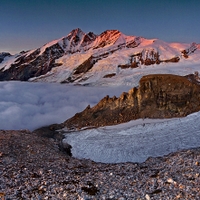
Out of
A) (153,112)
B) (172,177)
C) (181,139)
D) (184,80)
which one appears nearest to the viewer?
(172,177)

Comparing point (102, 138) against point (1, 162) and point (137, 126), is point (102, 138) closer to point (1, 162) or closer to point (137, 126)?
point (137, 126)

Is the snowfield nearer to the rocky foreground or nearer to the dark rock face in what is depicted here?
the dark rock face

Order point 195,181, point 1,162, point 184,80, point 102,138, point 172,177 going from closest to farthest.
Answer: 1. point 195,181
2. point 172,177
3. point 1,162
4. point 102,138
5. point 184,80

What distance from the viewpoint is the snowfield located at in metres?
38.6

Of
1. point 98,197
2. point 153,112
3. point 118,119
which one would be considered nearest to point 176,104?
point 153,112

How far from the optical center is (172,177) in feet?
63.9

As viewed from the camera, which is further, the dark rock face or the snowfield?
the dark rock face

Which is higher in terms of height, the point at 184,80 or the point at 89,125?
the point at 184,80

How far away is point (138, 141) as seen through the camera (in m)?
43.9


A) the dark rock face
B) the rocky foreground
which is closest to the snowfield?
the dark rock face

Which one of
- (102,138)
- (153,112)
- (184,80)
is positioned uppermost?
(184,80)

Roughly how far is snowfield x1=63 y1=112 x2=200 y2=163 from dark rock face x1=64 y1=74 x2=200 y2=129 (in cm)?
716

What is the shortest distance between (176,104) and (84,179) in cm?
4592

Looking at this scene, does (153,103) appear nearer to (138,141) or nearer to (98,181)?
(138,141)
